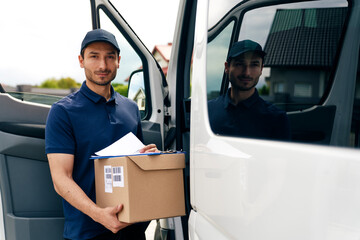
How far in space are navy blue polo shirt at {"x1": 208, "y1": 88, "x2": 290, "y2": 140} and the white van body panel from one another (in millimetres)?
32

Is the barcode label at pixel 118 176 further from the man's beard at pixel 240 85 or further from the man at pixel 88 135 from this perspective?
the man's beard at pixel 240 85

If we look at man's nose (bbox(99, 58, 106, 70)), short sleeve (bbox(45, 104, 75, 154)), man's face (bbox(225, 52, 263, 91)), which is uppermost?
man's nose (bbox(99, 58, 106, 70))

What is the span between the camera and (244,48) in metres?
1.16

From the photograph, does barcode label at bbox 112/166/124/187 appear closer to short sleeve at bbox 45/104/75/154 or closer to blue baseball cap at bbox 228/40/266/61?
short sleeve at bbox 45/104/75/154

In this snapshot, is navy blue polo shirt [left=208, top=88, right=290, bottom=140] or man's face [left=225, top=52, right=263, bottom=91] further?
man's face [left=225, top=52, right=263, bottom=91]

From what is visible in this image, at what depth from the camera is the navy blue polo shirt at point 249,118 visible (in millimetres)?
989

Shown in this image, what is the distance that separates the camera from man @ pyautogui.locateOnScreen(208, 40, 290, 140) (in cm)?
101

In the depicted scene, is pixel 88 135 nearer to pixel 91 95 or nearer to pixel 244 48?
pixel 91 95

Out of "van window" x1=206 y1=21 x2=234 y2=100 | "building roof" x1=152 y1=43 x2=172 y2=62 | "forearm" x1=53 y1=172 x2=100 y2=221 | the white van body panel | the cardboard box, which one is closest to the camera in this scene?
the white van body panel

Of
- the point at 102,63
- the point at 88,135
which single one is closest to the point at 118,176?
the point at 88,135

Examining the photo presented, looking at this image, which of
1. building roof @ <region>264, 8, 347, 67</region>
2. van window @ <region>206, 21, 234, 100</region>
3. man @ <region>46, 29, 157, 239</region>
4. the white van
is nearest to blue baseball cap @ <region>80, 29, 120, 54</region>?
man @ <region>46, 29, 157, 239</region>

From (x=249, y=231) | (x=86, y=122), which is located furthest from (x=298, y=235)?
(x=86, y=122)

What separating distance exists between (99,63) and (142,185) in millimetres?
780

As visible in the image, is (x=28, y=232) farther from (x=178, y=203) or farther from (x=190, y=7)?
(x=190, y=7)
